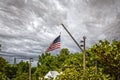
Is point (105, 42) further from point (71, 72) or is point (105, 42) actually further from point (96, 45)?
point (71, 72)

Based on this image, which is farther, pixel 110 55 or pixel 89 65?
pixel 89 65

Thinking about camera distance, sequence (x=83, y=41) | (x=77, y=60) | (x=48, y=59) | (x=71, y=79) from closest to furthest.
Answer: (x=71, y=79), (x=83, y=41), (x=77, y=60), (x=48, y=59)

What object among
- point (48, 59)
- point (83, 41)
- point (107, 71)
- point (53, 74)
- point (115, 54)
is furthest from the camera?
point (48, 59)

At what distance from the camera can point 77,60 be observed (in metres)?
74.2

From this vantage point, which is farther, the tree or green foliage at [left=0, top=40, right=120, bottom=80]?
the tree

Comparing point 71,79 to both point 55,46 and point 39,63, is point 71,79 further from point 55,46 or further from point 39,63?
point 39,63

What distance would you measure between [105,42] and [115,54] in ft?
12.5

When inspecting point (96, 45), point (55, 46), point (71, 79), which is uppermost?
point (96, 45)

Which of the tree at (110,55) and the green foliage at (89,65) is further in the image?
the tree at (110,55)

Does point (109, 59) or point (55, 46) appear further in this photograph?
point (109, 59)

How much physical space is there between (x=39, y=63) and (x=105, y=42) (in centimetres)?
5747

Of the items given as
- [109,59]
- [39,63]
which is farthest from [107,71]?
[39,63]

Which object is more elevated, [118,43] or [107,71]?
[118,43]

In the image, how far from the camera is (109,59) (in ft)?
180
